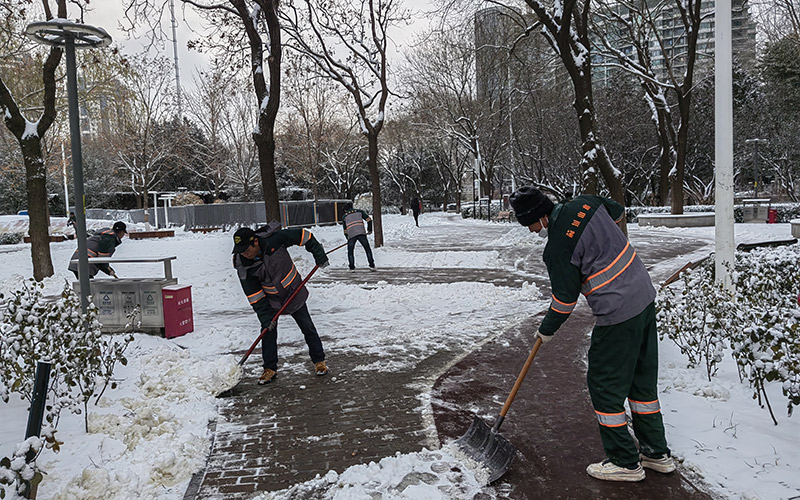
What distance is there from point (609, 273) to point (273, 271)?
3504mm

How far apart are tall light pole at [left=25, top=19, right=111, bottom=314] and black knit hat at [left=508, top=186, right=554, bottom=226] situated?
4.78 meters

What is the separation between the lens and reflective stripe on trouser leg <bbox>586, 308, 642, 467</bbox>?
3.41 metres

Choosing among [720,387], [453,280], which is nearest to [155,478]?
[720,387]

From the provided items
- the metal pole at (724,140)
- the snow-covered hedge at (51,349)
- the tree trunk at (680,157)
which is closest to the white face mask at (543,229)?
the snow-covered hedge at (51,349)

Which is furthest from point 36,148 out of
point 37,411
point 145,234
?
point 145,234

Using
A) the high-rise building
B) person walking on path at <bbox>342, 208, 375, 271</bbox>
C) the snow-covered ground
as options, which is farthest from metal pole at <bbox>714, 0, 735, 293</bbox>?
the high-rise building

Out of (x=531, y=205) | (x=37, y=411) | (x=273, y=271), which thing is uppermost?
(x=531, y=205)

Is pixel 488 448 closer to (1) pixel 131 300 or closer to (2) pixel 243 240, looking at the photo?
(2) pixel 243 240

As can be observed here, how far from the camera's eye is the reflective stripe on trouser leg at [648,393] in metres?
3.54

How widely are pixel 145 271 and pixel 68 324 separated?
40.6 ft

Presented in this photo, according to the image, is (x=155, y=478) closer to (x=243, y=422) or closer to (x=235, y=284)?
(x=243, y=422)

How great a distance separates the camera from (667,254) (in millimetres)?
14695

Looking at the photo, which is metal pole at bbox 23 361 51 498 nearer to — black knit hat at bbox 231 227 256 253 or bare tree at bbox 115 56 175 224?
black knit hat at bbox 231 227 256 253

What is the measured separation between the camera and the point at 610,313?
3414mm
